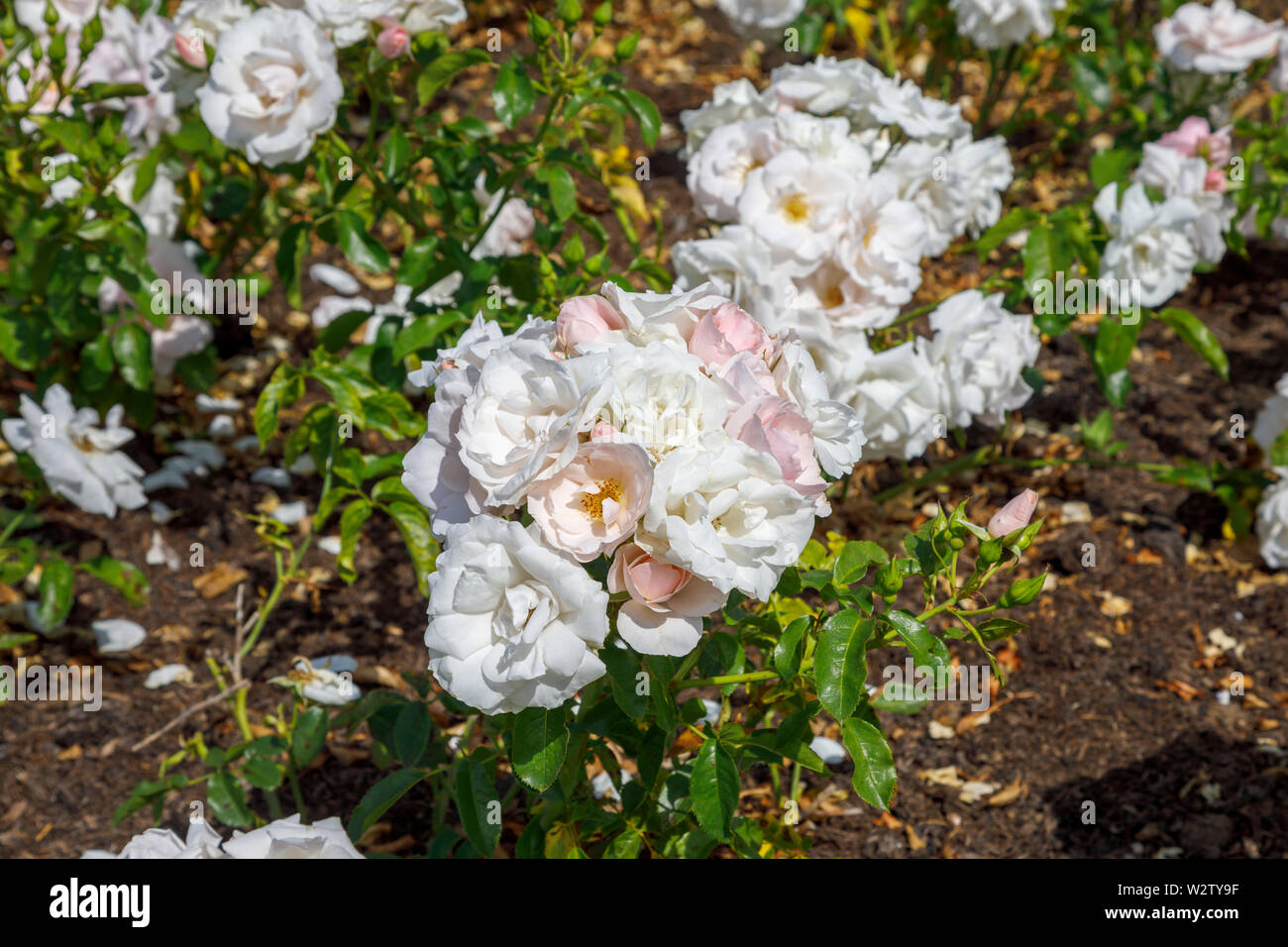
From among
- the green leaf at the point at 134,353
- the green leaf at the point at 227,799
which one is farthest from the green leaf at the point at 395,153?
the green leaf at the point at 227,799

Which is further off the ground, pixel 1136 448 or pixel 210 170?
pixel 210 170

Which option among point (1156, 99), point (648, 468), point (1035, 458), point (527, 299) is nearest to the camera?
point (648, 468)

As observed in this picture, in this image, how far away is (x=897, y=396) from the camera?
219cm

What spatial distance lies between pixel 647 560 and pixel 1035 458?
2.03 metres

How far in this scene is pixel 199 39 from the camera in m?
2.29

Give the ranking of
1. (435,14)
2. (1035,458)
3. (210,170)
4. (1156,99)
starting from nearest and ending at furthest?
(435,14) < (210,170) < (1035,458) < (1156,99)

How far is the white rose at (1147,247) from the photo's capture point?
241 cm

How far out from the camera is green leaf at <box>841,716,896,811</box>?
4.51 feet

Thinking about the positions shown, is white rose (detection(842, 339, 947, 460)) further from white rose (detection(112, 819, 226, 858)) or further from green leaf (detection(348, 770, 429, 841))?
white rose (detection(112, 819, 226, 858))

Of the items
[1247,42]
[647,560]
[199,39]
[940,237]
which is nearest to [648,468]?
[647,560]

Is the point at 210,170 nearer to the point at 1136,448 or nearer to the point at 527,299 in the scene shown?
the point at 527,299

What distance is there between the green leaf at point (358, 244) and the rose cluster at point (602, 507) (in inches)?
44.9

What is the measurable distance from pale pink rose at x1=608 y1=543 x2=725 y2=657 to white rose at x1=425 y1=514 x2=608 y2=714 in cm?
4

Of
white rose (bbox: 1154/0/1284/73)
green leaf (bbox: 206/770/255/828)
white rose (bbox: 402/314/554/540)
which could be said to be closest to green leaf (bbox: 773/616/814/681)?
white rose (bbox: 402/314/554/540)
